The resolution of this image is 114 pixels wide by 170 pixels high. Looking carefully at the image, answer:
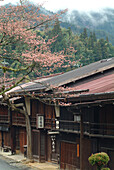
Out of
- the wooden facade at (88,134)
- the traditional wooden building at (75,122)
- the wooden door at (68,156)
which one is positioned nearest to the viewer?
the wooden facade at (88,134)

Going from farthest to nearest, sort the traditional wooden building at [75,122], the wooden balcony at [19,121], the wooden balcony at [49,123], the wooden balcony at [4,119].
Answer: the wooden balcony at [4,119], the wooden balcony at [19,121], the wooden balcony at [49,123], the traditional wooden building at [75,122]

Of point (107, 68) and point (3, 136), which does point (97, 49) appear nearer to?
point (3, 136)

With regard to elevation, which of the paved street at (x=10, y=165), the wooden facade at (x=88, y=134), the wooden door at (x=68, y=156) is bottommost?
the paved street at (x=10, y=165)

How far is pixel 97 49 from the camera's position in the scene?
121438 millimetres

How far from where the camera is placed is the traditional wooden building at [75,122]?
71.3ft

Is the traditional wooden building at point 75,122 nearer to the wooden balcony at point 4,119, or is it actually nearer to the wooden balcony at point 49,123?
the wooden balcony at point 49,123

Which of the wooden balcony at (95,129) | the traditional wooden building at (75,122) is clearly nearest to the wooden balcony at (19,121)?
the traditional wooden building at (75,122)

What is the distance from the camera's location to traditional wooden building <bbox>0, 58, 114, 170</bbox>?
855 inches

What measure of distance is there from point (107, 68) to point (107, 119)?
30.5ft

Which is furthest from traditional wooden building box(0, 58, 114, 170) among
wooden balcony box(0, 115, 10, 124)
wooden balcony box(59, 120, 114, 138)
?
wooden balcony box(0, 115, 10, 124)

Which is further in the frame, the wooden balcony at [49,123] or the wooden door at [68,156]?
the wooden balcony at [49,123]

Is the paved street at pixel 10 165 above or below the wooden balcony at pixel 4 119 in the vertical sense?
below

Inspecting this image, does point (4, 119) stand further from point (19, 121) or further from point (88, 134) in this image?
point (88, 134)

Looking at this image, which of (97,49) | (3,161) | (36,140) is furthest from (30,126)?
(97,49)
